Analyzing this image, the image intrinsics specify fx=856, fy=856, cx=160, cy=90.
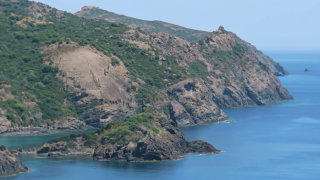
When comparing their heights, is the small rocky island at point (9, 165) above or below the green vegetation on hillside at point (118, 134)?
below

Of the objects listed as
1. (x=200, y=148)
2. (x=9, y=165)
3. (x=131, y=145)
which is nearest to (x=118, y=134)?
(x=131, y=145)

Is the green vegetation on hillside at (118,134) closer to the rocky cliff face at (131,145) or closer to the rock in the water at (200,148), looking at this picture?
the rocky cliff face at (131,145)

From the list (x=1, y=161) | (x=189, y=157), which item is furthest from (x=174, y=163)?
(x=1, y=161)

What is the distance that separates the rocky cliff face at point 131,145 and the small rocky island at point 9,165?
17748 millimetres

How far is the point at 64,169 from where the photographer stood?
178 metres

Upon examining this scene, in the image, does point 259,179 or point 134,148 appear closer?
point 259,179

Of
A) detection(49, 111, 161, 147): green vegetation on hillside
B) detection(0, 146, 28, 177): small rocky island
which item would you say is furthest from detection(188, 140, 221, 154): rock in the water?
detection(0, 146, 28, 177): small rocky island

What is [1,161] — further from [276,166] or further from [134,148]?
[276,166]

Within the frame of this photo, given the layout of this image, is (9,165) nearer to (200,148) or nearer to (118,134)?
(118,134)

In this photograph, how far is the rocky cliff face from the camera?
617 feet

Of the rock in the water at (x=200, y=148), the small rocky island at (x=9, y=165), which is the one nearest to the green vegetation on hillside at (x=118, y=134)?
the rock in the water at (x=200, y=148)

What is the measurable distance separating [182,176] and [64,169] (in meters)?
24.7

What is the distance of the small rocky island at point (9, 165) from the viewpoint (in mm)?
169750

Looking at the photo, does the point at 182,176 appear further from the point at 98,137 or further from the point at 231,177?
the point at 98,137
